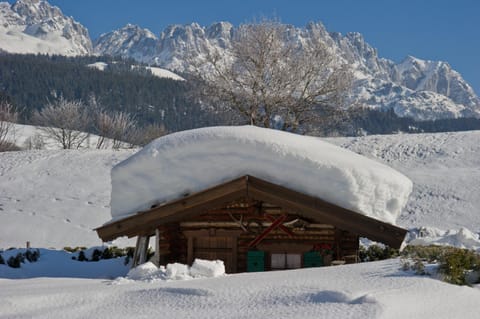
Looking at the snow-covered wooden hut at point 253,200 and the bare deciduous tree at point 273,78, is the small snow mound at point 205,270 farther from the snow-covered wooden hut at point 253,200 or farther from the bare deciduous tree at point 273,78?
the bare deciduous tree at point 273,78

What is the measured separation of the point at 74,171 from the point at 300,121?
44.6 feet

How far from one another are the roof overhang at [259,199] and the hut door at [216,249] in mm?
951

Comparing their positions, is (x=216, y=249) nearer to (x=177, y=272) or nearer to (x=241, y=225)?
(x=241, y=225)

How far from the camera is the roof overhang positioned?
1209cm

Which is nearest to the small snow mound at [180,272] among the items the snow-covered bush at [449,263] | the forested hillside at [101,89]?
the snow-covered bush at [449,263]

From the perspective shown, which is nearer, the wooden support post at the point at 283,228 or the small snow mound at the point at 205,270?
the small snow mound at the point at 205,270

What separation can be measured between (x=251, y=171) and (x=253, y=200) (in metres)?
0.96

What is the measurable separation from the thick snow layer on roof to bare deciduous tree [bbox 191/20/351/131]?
2006 cm

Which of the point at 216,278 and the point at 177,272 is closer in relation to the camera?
the point at 216,278

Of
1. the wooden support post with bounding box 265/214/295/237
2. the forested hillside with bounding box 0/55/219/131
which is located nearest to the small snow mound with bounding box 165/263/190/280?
the wooden support post with bounding box 265/214/295/237

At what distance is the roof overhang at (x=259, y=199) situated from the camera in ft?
39.7

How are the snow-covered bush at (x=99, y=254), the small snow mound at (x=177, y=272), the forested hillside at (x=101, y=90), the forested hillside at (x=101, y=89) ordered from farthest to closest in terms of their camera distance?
the forested hillside at (x=101, y=89)
the forested hillside at (x=101, y=90)
the snow-covered bush at (x=99, y=254)
the small snow mound at (x=177, y=272)

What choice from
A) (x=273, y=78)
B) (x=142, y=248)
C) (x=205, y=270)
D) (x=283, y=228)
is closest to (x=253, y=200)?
(x=283, y=228)

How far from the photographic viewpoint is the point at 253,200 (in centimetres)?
1341
